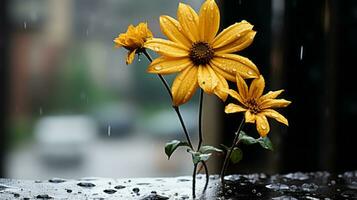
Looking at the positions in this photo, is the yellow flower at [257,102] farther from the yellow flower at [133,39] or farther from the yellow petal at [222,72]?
the yellow flower at [133,39]

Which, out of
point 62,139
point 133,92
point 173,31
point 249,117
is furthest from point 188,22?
point 62,139

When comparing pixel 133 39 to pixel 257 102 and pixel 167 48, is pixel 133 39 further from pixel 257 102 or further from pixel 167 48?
pixel 257 102

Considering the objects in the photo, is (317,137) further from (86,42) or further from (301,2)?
(86,42)

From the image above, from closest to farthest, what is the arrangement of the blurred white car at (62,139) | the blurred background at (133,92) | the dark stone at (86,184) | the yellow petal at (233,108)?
the yellow petal at (233,108) → the dark stone at (86,184) → the blurred background at (133,92) → the blurred white car at (62,139)

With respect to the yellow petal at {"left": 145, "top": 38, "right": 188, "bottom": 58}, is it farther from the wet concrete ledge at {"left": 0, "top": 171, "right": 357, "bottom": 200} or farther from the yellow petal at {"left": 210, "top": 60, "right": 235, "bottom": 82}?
the wet concrete ledge at {"left": 0, "top": 171, "right": 357, "bottom": 200}

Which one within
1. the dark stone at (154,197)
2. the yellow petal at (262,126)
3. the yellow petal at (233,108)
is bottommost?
the dark stone at (154,197)

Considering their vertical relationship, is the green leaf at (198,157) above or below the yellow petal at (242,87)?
below

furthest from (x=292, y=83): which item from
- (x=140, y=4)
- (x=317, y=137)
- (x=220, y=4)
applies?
(x=140, y=4)

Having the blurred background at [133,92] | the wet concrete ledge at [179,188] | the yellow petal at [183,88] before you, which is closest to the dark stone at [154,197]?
the wet concrete ledge at [179,188]
